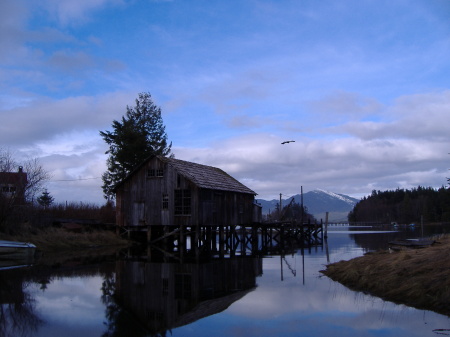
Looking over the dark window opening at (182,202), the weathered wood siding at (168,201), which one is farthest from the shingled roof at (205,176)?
the dark window opening at (182,202)

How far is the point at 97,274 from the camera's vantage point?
67.6ft

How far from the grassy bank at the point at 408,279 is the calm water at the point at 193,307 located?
0.55 metres

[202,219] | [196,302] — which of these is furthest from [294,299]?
[202,219]

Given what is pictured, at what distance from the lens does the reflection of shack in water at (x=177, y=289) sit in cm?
1247

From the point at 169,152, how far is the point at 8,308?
40251 millimetres

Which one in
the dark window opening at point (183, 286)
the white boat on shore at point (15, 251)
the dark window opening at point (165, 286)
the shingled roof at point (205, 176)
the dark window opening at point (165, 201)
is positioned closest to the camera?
the dark window opening at point (183, 286)

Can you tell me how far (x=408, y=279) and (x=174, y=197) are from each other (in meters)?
22.9

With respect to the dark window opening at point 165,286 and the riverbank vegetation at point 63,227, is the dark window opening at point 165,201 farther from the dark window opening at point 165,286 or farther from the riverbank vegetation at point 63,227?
the dark window opening at point 165,286

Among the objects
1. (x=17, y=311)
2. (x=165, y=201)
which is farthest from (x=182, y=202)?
(x=17, y=311)

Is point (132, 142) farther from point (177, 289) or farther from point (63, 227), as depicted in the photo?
point (177, 289)

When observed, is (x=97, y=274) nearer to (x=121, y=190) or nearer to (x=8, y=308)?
(x=8, y=308)

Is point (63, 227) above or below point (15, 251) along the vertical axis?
above

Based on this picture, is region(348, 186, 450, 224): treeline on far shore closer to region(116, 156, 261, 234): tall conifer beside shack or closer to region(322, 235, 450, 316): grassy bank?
region(116, 156, 261, 234): tall conifer beside shack

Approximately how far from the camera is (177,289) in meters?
16.7
